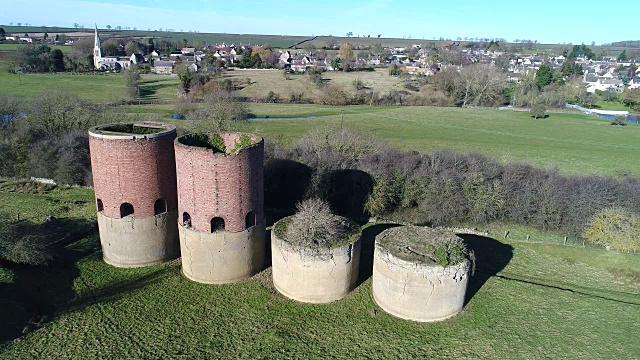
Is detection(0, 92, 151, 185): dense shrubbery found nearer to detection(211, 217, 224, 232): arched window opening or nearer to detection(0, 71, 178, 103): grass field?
detection(211, 217, 224, 232): arched window opening

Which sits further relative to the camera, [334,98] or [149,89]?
[334,98]

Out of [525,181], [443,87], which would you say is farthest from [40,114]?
[443,87]

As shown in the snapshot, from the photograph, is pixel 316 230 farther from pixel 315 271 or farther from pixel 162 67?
pixel 162 67

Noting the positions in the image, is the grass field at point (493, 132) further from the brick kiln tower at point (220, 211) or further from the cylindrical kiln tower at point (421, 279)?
the cylindrical kiln tower at point (421, 279)

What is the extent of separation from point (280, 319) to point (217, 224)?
5234mm

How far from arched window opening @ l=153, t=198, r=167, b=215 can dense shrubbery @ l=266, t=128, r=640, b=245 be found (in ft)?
33.8

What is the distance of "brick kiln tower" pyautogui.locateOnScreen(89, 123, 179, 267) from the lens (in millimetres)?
18641

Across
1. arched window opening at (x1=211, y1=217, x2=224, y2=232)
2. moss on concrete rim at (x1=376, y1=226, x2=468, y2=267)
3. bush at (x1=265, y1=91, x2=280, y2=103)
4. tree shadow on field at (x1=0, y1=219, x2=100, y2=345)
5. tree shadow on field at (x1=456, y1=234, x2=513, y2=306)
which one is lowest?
tree shadow on field at (x1=456, y1=234, x2=513, y2=306)

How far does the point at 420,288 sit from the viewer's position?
16.5m

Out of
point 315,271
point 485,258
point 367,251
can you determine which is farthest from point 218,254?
point 485,258

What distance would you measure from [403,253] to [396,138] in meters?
36.1

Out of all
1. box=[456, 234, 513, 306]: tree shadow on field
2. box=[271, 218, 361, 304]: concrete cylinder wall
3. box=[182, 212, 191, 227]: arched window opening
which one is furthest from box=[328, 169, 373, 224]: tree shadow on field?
box=[182, 212, 191, 227]: arched window opening

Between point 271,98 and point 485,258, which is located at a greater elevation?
point 271,98

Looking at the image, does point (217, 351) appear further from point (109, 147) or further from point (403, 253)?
point (109, 147)
